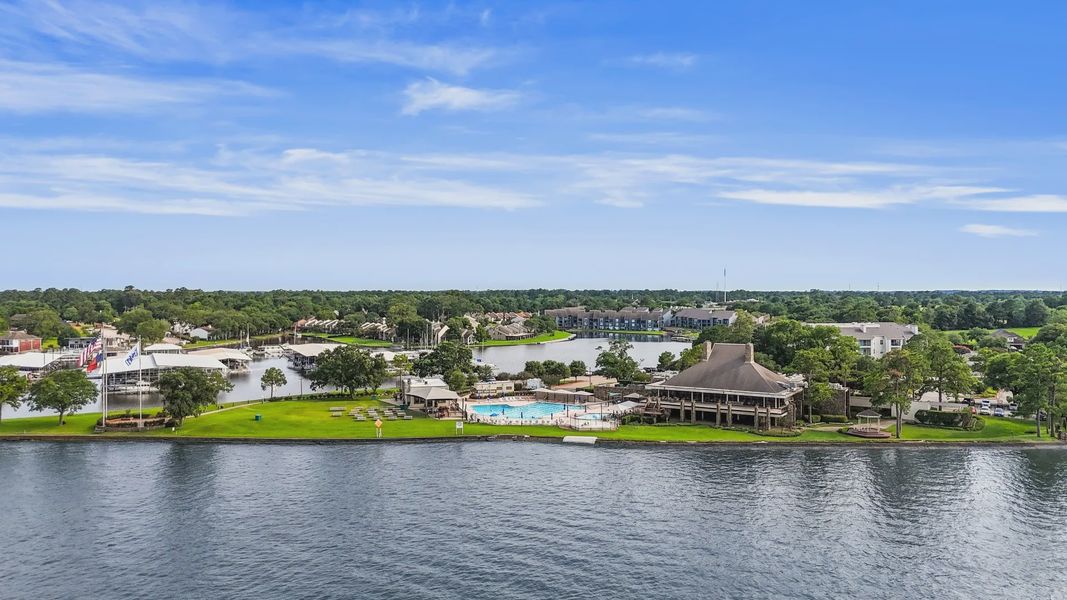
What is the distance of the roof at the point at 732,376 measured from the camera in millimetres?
59188

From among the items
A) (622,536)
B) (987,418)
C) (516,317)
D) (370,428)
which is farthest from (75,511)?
(516,317)

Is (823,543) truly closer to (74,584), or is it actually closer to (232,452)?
(74,584)

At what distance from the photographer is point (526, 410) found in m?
66.6

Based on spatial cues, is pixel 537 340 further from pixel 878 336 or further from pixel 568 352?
pixel 878 336

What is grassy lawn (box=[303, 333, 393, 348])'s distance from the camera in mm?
143375

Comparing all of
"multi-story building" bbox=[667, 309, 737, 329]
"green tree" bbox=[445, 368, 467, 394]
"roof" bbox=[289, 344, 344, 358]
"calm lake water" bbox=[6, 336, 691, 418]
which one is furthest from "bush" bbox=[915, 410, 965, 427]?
"multi-story building" bbox=[667, 309, 737, 329]

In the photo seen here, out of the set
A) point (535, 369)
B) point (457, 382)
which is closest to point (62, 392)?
point (457, 382)

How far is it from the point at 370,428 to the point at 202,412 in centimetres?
1805

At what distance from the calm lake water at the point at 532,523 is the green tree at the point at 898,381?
5001mm

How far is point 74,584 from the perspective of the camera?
29.2 m

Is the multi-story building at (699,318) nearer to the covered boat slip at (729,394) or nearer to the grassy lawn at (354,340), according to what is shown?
the grassy lawn at (354,340)

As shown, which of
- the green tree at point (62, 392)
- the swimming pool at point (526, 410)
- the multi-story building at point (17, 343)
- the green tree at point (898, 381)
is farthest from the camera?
the multi-story building at point (17, 343)

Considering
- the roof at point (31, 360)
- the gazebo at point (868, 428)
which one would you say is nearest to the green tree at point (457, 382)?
the gazebo at point (868, 428)

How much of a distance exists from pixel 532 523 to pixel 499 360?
3298 inches
